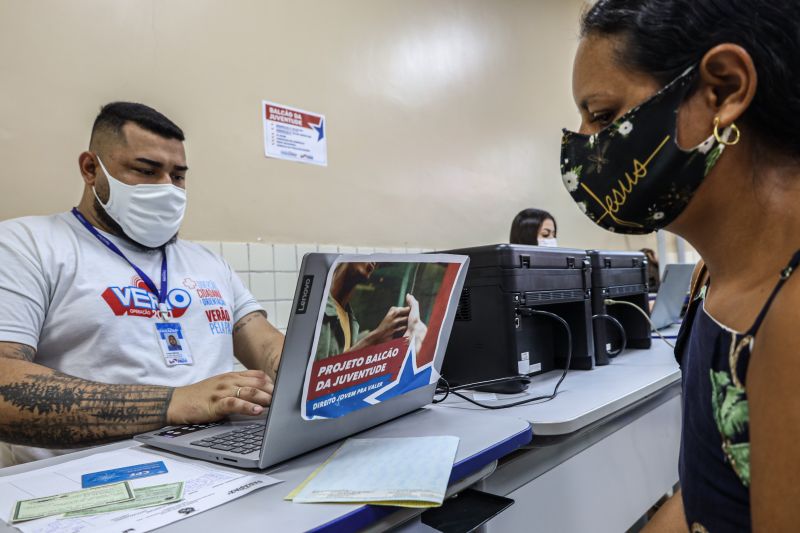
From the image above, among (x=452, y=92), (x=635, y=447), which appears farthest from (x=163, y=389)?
(x=452, y=92)

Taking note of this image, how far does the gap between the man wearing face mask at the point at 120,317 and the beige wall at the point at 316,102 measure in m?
0.29

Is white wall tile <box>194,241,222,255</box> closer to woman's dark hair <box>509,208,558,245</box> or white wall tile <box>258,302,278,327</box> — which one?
white wall tile <box>258,302,278,327</box>

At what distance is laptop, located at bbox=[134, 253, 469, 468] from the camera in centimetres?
66

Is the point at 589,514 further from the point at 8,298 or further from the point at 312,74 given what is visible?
the point at 312,74

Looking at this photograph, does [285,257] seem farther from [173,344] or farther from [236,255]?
[173,344]

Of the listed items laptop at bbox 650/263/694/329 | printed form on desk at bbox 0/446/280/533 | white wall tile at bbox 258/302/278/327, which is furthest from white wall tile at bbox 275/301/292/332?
laptop at bbox 650/263/694/329

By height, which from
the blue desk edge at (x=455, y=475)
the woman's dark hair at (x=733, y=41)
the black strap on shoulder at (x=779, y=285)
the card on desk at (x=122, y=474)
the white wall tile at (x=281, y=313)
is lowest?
the blue desk edge at (x=455, y=475)

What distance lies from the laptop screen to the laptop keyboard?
0.39 feet

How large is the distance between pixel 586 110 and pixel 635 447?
1.05 metres

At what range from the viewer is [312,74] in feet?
7.39

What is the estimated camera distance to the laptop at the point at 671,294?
214 cm

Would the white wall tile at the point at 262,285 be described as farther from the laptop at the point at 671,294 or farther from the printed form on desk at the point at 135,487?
the laptop at the point at 671,294

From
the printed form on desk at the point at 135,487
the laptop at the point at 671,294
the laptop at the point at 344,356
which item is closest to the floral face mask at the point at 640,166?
the laptop at the point at 344,356

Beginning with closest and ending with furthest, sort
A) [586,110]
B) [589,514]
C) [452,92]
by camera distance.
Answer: [586,110]
[589,514]
[452,92]
